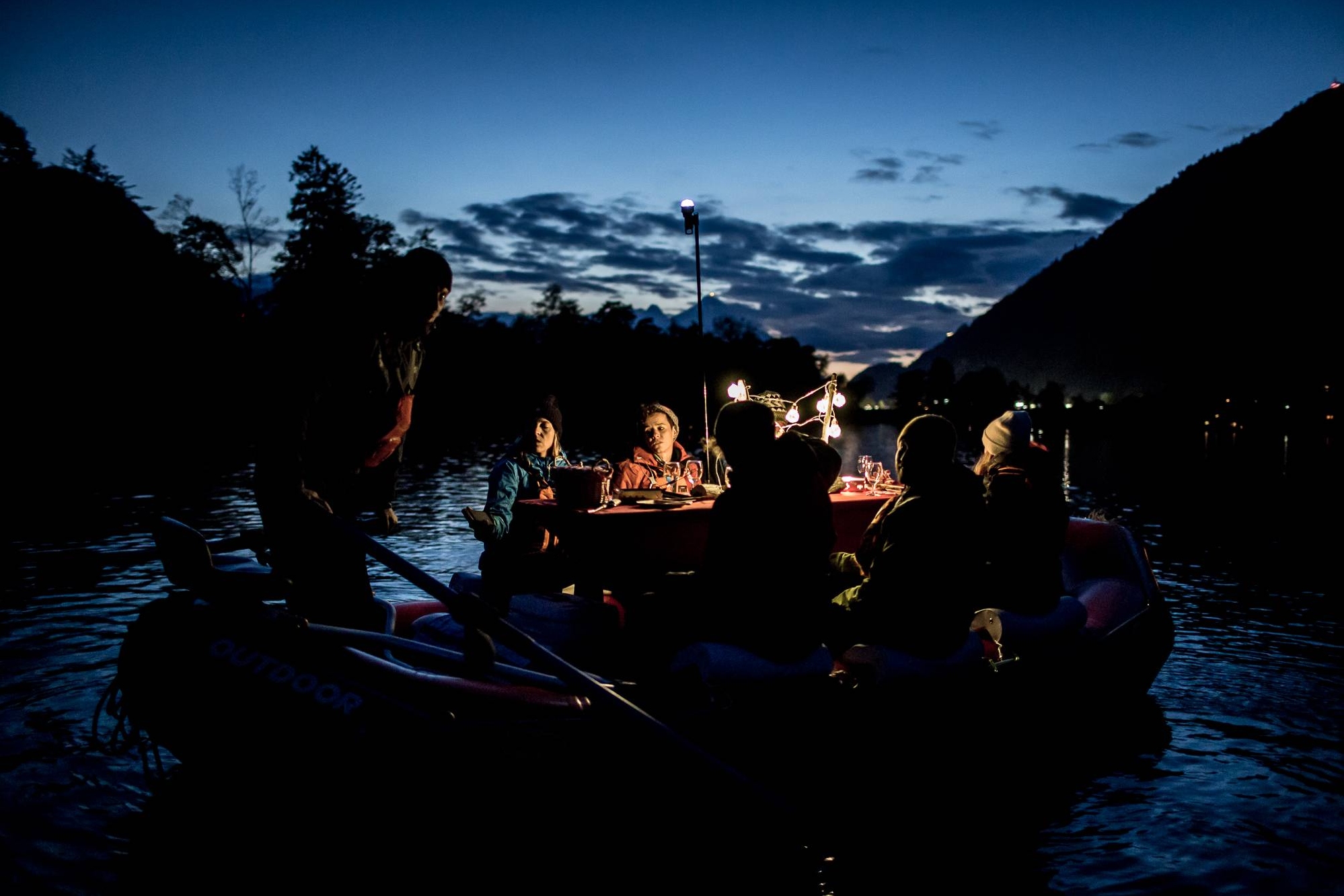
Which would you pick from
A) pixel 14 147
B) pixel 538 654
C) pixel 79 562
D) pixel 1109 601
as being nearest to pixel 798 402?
pixel 1109 601

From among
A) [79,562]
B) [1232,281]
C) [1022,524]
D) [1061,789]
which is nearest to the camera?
[1061,789]

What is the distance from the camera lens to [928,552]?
15.8 feet

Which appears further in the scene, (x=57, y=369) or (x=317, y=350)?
(x=57, y=369)

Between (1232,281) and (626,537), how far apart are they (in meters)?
164

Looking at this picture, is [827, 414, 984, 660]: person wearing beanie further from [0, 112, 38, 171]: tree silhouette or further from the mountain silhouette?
the mountain silhouette

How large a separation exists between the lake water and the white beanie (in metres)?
1.66

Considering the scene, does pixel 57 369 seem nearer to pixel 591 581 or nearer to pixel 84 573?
pixel 84 573

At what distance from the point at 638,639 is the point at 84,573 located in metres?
9.49

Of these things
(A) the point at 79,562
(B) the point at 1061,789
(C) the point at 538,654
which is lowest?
(B) the point at 1061,789

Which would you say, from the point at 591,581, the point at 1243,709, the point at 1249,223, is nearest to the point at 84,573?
the point at 591,581

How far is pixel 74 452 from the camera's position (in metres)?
30.6

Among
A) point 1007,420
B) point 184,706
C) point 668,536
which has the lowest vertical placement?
point 184,706

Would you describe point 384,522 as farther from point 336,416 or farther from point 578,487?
point 578,487

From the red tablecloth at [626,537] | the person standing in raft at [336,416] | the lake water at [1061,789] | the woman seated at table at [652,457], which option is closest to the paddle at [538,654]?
the person standing in raft at [336,416]
